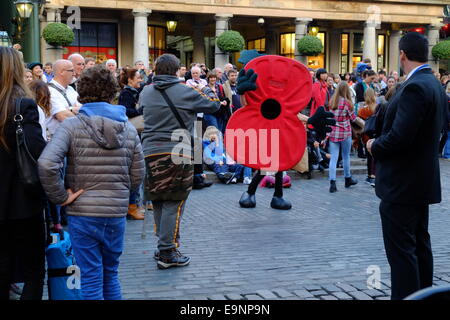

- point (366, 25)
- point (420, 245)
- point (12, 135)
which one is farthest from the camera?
point (366, 25)

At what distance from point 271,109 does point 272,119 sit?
0.11 meters

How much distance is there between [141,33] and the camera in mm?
→ 24094

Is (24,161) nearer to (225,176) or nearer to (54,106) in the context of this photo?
(54,106)

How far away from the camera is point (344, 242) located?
21.4ft

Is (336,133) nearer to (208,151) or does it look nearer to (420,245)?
(208,151)

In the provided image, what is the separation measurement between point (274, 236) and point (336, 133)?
157 inches

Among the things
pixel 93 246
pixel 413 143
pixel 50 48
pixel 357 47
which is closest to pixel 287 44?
pixel 357 47

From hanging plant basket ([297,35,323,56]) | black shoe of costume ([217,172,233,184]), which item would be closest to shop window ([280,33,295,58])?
hanging plant basket ([297,35,323,56])

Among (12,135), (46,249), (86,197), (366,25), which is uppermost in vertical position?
(366,25)

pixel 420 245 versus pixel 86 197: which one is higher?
pixel 86 197

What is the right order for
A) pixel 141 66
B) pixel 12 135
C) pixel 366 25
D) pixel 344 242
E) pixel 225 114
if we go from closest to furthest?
pixel 12 135 → pixel 344 242 → pixel 225 114 → pixel 141 66 → pixel 366 25

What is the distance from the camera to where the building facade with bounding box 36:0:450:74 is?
958 inches

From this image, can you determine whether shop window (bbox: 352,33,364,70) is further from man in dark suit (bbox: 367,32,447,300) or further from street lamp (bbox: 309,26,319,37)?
man in dark suit (bbox: 367,32,447,300)

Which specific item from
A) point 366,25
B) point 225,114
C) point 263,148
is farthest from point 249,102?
point 366,25
